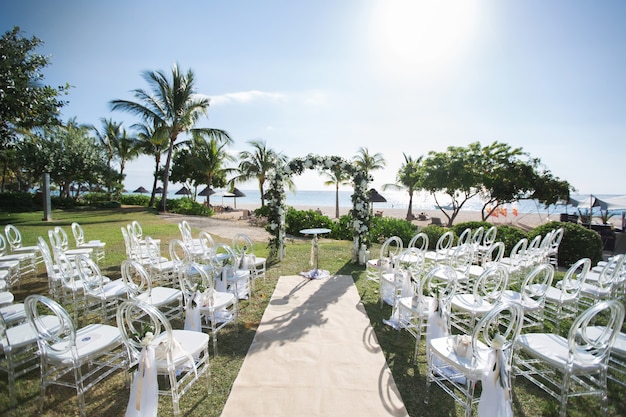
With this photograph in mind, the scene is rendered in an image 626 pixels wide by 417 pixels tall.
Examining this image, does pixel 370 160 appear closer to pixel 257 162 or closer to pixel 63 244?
pixel 257 162

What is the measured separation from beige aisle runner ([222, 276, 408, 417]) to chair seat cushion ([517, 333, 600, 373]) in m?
1.53

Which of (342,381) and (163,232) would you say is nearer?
(342,381)

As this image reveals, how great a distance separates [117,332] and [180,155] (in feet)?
96.0

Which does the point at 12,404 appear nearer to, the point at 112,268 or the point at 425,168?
the point at 112,268

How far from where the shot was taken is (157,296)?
432 cm

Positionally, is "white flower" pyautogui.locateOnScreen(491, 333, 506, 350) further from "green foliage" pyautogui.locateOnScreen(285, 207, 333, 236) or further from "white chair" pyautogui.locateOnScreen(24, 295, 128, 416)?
"green foliage" pyautogui.locateOnScreen(285, 207, 333, 236)

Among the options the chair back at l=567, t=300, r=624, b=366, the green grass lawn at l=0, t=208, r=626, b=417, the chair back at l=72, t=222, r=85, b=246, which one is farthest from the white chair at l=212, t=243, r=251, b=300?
the chair back at l=72, t=222, r=85, b=246

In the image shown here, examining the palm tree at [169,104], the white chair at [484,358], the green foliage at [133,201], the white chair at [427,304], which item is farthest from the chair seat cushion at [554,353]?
the green foliage at [133,201]

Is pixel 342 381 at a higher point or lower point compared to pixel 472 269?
lower

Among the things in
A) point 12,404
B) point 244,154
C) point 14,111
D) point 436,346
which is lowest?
point 12,404

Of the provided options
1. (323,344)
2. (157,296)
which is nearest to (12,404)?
(157,296)

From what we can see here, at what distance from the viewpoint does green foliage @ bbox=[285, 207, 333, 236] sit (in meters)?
13.3

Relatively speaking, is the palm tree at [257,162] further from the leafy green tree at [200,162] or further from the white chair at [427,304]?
the white chair at [427,304]

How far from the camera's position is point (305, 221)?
44.4 feet
